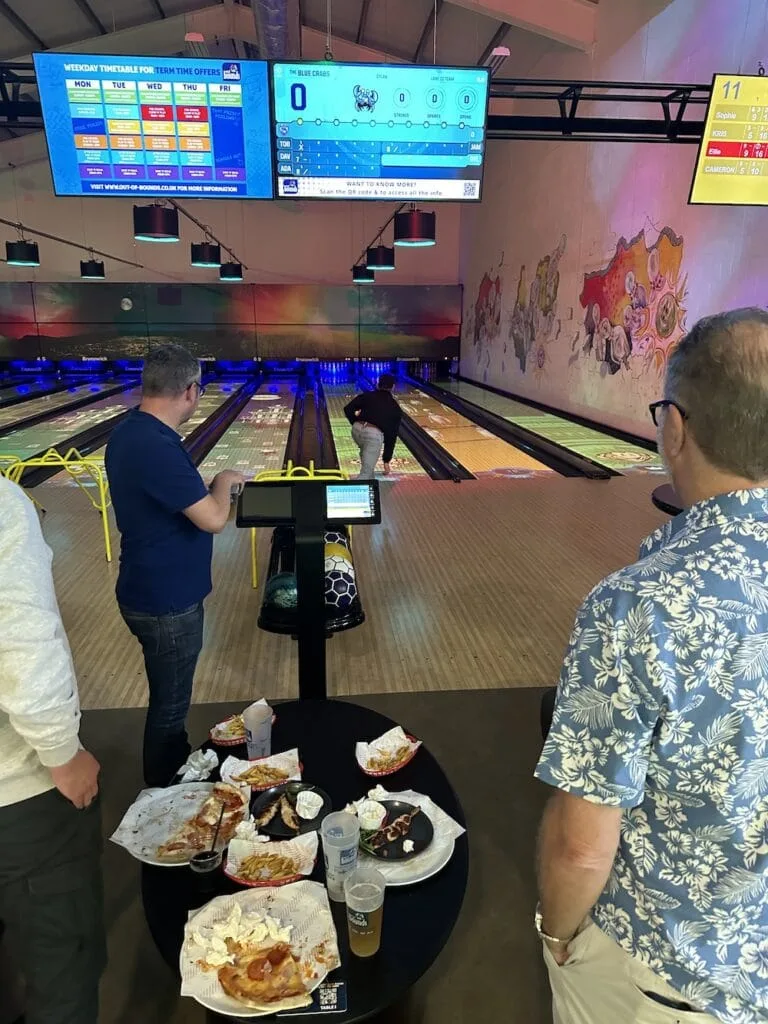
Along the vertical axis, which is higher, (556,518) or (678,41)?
(678,41)

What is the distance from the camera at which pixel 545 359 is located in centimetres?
1076

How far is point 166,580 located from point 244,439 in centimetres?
675

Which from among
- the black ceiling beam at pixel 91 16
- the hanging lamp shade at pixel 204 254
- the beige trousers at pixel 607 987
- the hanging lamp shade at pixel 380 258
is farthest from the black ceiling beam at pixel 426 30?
the beige trousers at pixel 607 987

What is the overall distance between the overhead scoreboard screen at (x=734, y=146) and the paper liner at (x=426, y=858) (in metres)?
4.83

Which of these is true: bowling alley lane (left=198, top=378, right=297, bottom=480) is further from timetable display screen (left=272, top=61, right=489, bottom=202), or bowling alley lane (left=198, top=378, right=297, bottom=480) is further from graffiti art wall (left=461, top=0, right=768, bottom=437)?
graffiti art wall (left=461, top=0, right=768, bottom=437)

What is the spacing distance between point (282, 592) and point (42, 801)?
6.91ft

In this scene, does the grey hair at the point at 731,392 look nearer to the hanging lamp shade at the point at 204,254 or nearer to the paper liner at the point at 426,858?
the paper liner at the point at 426,858

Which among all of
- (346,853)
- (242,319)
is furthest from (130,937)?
(242,319)

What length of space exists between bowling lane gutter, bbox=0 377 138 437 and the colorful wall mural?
1619 millimetres

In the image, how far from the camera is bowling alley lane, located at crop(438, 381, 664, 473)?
700 cm

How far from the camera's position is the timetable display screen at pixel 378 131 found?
14.0 feet

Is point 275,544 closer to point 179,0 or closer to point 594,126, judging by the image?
point 594,126

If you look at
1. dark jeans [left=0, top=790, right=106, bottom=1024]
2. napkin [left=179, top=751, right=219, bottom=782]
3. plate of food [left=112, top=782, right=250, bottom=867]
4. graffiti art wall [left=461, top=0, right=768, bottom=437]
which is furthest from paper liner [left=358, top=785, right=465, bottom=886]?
graffiti art wall [left=461, top=0, right=768, bottom=437]

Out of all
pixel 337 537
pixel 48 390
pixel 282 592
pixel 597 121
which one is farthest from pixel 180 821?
pixel 48 390
